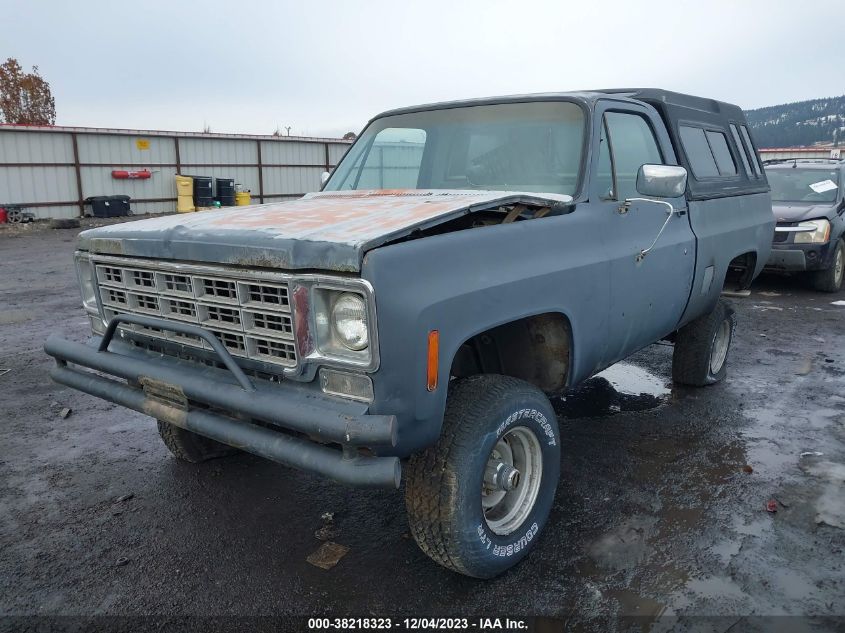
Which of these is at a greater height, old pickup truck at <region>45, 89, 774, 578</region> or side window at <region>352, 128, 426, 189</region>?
side window at <region>352, 128, 426, 189</region>

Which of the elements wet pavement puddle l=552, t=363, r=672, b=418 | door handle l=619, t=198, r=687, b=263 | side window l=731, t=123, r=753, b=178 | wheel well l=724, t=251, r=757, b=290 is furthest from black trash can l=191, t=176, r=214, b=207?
door handle l=619, t=198, r=687, b=263

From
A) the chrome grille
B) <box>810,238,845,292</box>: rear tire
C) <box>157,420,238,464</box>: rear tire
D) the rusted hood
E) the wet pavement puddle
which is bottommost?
the wet pavement puddle

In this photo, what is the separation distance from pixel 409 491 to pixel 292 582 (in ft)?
2.27

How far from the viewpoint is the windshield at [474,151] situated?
11.8 ft

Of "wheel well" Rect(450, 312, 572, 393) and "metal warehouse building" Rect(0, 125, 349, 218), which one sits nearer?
"wheel well" Rect(450, 312, 572, 393)

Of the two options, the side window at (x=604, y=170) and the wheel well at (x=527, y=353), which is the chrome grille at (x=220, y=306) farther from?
the side window at (x=604, y=170)

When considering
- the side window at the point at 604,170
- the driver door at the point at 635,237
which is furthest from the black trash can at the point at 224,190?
the side window at the point at 604,170

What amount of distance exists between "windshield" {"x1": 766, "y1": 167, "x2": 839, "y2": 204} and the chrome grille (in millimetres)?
9428

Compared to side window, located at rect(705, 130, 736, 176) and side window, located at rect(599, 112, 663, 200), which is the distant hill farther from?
side window, located at rect(599, 112, 663, 200)

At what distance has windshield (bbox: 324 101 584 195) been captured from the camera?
3.61m

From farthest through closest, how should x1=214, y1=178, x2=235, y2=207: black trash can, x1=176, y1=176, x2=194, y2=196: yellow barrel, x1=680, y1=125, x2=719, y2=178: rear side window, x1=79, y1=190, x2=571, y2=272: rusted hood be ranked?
→ x1=214, y1=178, x2=235, y2=207: black trash can → x1=176, y1=176, x2=194, y2=196: yellow barrel → x1=680, y1=125, x2=719, y2=178: rear side window → x1=79, y1=190, x2=571, y2=272: rusted hood

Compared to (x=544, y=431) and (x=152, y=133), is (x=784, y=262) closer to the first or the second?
(x=544, y=431)

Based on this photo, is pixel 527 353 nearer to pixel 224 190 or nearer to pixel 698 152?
pixel 698 152

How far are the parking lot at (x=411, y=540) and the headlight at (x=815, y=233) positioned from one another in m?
4.32
